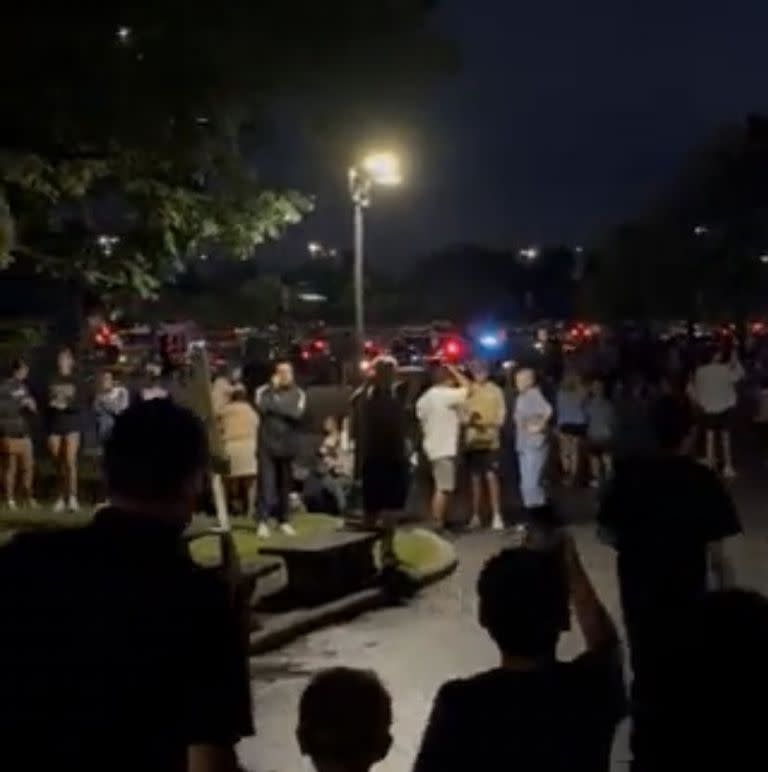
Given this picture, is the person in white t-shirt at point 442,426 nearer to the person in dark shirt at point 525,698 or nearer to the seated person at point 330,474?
the seated person at point 330,474

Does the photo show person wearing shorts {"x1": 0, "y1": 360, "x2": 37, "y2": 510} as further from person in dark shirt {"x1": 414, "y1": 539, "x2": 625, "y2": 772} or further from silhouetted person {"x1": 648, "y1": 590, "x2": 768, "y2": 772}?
silhouetted person {"x1": 648, "y1": 590, "x2": 768, "y2": 772}

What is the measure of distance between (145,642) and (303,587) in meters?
12.0

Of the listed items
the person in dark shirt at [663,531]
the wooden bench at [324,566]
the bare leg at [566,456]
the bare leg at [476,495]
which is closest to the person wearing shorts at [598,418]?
the bare leg at [566,456]

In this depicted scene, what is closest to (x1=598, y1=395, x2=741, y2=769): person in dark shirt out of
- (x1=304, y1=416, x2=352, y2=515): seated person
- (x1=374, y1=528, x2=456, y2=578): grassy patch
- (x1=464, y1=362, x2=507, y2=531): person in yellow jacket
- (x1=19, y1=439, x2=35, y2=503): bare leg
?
(x1=374, y1=528, x2=456, y2=578): grassy patch

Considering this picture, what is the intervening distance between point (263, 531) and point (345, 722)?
14.4m

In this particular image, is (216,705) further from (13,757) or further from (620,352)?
(620,352)

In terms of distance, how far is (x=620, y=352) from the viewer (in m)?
34.4

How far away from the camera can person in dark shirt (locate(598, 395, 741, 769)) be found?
7176 mm

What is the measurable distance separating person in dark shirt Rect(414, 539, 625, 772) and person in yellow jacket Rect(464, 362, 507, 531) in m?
15.5

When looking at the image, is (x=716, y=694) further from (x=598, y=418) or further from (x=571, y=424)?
(x=571, y=424)

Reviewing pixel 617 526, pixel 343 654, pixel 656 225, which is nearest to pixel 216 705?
pixel 617 526

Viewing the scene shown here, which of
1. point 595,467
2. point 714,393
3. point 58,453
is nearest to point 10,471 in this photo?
point 58,453

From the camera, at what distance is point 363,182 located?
81.2 feet

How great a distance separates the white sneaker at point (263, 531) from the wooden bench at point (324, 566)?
2206mm
